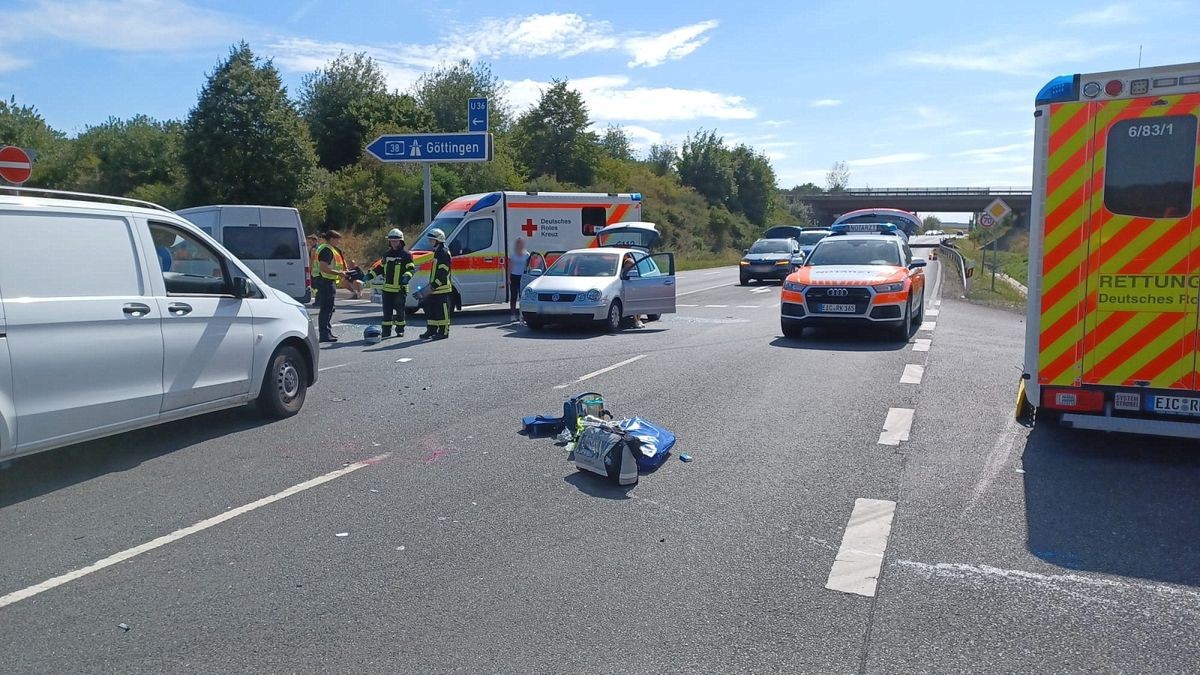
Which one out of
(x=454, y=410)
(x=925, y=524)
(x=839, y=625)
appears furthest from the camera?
(x=454, y=410)

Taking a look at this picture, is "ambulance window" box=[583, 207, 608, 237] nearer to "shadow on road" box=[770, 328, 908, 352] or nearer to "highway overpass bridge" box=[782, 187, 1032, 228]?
"shadow on road" box=[770, 328, 908, 352]

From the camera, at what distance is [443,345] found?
14.1 metres

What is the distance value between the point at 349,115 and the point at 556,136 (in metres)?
15.6

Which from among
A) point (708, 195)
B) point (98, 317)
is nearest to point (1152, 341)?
point (98, 317)

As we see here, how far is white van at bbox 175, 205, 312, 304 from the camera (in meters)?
19.1

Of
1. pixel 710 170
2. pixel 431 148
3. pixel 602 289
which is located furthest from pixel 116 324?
pixel 710 170

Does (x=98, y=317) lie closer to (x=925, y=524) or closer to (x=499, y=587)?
(x=499, y=587)

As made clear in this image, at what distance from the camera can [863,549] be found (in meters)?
5.15

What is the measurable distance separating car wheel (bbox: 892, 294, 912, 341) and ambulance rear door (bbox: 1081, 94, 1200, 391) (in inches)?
272

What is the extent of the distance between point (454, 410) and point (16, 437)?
3.84m

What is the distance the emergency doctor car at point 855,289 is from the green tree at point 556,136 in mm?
45998

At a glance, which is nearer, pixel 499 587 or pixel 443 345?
pixel 499 587

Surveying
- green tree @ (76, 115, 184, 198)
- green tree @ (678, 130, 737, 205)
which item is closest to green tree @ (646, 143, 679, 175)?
green tree @ (678, 130, 737, 205)

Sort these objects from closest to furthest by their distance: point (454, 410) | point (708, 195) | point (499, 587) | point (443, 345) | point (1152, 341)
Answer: point (499, 587) < point (1152, 341) < point (454, 410) < point (443, 345) < point (708, 195)
